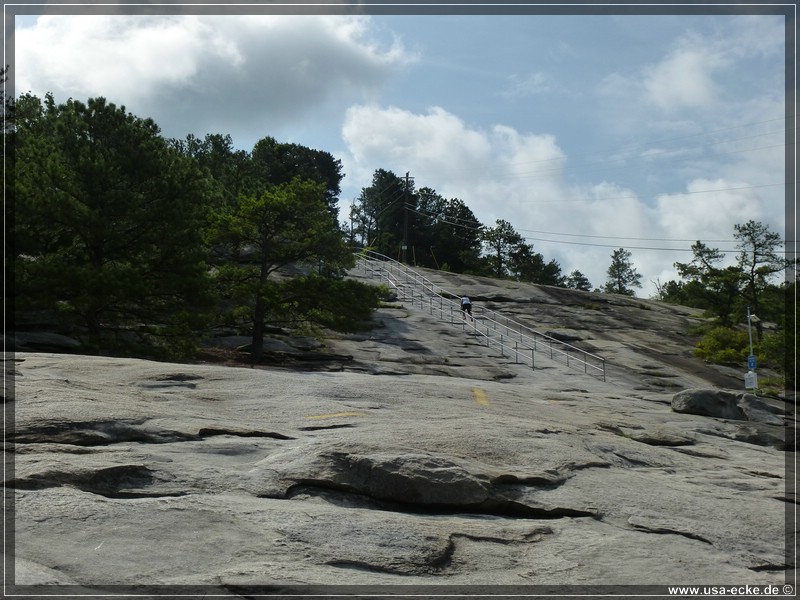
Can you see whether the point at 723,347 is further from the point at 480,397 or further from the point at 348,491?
the point at 348,491

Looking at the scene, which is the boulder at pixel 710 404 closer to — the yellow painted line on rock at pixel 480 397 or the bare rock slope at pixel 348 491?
the bare rock slope at pixel 348 491

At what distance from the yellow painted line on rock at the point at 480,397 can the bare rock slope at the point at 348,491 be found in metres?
0.81

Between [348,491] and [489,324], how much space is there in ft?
113

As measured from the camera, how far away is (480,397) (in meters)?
16.8

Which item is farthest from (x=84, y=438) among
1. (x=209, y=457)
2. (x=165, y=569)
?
(x=165, y=569)

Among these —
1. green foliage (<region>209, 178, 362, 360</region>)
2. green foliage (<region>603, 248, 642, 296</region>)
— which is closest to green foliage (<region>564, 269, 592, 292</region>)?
green foliage (<region>603, 248, 642, 296</region>)

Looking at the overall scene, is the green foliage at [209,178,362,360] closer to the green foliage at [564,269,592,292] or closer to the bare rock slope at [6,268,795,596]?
the bare rock slope at [6,268,795,596]

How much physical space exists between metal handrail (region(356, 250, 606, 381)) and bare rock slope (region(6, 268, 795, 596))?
20.1m

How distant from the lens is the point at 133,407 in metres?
10.6

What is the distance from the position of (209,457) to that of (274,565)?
9.58 feet

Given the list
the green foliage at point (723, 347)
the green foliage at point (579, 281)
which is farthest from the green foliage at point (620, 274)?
the green foliage at point (723, 347)

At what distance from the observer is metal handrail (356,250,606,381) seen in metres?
35.2

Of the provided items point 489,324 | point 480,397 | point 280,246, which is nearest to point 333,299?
point 280,246

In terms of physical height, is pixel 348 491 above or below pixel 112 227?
below
